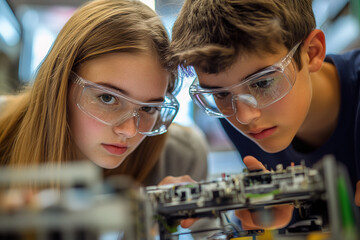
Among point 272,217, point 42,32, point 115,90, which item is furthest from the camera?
point 42,32

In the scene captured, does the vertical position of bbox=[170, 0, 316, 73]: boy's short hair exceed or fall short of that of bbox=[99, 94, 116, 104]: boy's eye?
it exceeds it

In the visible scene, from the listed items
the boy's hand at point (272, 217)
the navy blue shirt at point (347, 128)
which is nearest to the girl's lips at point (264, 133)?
the navy blue shirt at point (347, 128)

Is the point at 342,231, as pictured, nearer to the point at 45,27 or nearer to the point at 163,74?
the point at 163,74

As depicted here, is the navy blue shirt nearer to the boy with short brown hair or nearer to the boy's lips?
the boy with short brown hair

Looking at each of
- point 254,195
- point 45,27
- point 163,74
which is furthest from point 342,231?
point 45,27

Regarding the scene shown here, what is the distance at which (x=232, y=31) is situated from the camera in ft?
3.47

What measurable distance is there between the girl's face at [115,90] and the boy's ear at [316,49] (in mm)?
561

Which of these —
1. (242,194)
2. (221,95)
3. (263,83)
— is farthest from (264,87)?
(242,194)

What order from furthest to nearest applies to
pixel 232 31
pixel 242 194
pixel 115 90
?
pixel 115 90
pixel 232 31
pixel 242 194

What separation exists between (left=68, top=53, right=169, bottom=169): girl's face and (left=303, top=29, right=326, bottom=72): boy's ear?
56 cm

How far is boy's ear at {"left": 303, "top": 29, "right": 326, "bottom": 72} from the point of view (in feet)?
4.09

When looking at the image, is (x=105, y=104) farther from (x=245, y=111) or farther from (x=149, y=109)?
(x=245, y=111)

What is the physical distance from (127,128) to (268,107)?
0.50 m

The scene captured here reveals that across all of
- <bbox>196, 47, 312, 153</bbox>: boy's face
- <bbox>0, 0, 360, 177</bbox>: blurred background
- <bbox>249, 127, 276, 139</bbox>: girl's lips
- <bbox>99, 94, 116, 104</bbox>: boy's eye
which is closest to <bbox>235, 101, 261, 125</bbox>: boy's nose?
<bbox>196, 47, 312, 153</bbox>: boy's face
